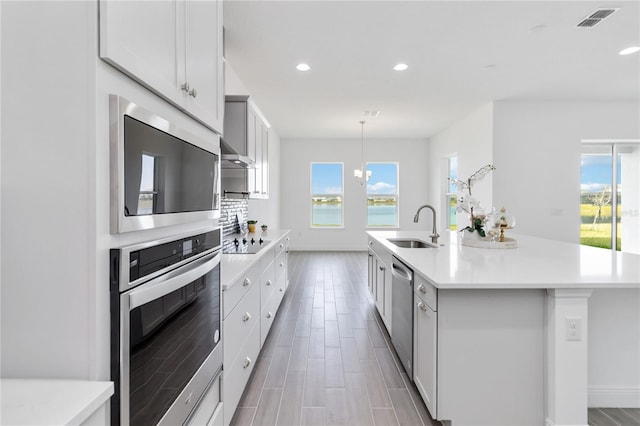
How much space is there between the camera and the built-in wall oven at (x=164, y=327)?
2.51 ft

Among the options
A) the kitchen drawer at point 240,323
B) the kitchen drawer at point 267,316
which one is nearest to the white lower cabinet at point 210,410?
the kitchen drawer at point 240,323

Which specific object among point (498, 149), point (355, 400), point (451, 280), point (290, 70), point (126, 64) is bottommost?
point (355, 400)

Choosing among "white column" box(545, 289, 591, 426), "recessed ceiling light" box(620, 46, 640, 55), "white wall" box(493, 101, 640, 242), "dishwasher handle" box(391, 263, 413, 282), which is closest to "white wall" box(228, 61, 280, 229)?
"dishwasher handle" box(391, 263, 413, 282)

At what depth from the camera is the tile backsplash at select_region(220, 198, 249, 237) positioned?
345 centimetres

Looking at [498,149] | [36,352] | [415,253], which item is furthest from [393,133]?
[36,352]

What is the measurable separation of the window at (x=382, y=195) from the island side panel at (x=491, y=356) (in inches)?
271

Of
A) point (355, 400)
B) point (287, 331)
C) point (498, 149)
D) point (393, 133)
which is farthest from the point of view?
point (393, 133)

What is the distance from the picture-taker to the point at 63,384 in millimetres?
691

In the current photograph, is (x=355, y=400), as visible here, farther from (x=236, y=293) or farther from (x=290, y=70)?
(x=290, y=70)

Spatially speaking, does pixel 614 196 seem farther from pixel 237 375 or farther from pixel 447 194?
pixel 237 375

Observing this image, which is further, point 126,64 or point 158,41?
point 158,41

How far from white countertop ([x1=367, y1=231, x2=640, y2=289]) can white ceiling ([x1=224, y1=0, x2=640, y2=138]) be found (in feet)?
6.83

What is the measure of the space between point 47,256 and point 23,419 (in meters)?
0.31

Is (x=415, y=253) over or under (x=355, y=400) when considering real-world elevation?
over
